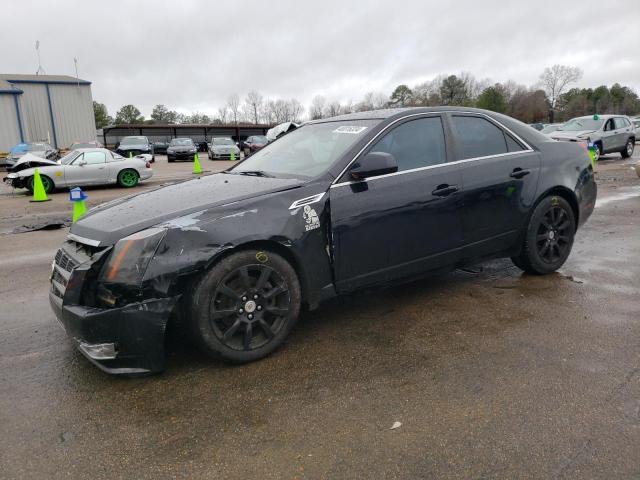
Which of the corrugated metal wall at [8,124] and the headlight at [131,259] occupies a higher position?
the corrugated metal wall at [8,124]

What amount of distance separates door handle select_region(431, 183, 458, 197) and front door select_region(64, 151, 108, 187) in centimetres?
1361

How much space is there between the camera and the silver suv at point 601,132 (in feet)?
60.3

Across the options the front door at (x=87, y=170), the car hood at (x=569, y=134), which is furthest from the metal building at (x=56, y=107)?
the car hood at (x=569, y=134)

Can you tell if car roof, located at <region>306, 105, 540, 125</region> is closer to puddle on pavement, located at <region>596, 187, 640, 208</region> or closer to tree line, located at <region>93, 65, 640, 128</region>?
puddle on pavement, located at <region>596, 187, 640, 208</region>

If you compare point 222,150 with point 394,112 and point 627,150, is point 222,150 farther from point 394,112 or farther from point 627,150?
point 394,112

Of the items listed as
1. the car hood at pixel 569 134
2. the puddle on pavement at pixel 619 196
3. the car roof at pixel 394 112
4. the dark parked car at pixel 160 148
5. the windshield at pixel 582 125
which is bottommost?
the puddle on pavement at pixel 619 196

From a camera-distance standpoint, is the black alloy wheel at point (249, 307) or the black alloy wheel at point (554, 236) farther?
the black alloy wheel at point (554, 236)

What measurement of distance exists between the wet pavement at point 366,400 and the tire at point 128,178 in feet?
39.2

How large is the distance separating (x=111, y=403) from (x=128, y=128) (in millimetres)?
58044

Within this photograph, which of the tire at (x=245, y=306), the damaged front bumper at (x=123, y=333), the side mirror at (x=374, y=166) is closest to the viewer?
the damaged front bumper at (x=123, y=333)

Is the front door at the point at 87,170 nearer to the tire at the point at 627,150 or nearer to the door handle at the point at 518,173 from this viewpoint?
the door handle at the point at 518,173

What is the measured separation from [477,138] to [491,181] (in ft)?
1.40

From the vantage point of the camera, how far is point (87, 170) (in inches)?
584

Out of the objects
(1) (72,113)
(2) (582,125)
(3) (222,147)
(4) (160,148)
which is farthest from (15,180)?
(4) (160,148)
